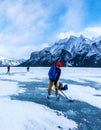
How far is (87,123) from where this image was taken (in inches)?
469

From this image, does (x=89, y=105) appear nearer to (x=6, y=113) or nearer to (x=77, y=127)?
(x=77, y=127)

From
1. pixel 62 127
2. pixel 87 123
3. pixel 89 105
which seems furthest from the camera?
pixel 89 105

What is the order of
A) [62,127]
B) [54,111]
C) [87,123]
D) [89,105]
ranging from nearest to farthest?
[62,127] < [87,123] < [54,111] < [89,105]

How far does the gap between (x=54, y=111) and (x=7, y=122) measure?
3881mm

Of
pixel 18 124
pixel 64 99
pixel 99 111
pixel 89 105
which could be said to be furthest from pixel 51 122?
pixel 64 99

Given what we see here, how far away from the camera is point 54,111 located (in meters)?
13.6

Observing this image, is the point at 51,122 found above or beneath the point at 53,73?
beneath

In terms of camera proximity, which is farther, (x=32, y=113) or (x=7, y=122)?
(x=32, y=113)

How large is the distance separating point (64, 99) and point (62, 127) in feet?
23.1

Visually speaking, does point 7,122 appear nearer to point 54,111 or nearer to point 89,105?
point 54,111

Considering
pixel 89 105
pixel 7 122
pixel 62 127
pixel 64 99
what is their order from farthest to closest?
pixel 64 99, pixel 89 105, pixel 62 127, pixel 7 122

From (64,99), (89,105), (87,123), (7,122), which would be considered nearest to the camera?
(7,122)

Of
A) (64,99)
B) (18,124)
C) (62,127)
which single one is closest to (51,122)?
(62,127)

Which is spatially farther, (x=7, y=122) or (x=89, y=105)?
(x=89, y=105)
